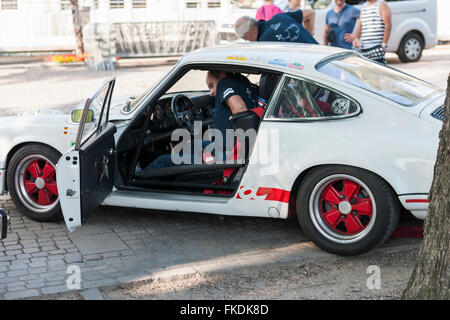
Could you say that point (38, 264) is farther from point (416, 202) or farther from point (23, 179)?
point (416, 202)

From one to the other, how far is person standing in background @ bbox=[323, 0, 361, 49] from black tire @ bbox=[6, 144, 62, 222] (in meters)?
5.53

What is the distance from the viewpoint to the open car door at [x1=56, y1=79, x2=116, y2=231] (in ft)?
15.4

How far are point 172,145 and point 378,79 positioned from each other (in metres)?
1.89

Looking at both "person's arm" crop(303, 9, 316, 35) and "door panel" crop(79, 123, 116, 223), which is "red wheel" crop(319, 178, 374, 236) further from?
"person's arm" crop(303, 9, 316, 35)

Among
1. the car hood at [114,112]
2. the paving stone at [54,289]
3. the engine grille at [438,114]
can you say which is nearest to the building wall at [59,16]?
the car hood at [114,112]

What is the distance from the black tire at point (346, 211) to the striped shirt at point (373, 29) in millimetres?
4659

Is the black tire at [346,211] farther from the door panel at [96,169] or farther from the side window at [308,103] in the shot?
the door panel at [96,169]

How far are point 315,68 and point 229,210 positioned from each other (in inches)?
50.8

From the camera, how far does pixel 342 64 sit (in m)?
5.48

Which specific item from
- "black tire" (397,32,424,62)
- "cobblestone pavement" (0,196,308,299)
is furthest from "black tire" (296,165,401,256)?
"black tire" (397,32,424,62)

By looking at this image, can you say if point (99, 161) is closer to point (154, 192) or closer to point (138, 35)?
point (154, 192)

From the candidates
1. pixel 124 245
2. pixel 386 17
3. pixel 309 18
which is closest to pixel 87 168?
pixel 124 245
